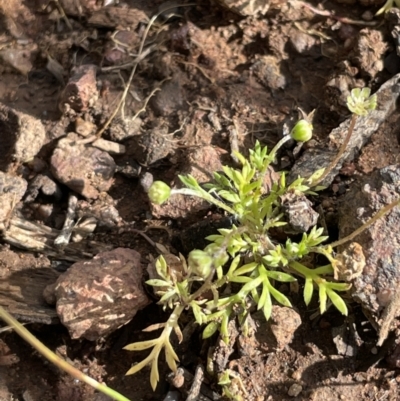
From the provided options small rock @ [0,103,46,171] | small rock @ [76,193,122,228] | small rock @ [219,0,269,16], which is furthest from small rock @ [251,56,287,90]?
small rock @ [0,103,46,171]

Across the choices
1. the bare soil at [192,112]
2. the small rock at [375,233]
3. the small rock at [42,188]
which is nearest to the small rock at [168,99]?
the bare soil at [192,112]

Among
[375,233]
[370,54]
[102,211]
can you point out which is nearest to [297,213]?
[375,233]

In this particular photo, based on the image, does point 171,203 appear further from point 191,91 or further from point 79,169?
point 191,91

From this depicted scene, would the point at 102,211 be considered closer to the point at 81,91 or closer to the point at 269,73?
the point at 81,91

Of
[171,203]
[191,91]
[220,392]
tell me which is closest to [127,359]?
[220,392]

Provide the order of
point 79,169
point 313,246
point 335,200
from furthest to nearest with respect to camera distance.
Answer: point 79,169
point 335,200
point 313,246

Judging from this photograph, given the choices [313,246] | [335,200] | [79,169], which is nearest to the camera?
[313,246]
